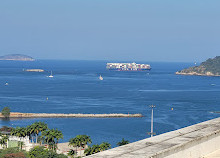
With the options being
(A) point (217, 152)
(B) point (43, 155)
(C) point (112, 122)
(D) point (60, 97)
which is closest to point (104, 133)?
(C) point (112, 122)

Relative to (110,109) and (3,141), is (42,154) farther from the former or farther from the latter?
(110,109)

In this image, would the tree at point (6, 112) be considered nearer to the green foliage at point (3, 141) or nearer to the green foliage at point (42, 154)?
the green foliage at point (3, 141)

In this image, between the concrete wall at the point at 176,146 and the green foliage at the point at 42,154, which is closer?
the concrete wall at the point at 176,146

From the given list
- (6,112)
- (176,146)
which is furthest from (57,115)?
(176,146)

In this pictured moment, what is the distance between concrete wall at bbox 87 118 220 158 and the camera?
10.7m

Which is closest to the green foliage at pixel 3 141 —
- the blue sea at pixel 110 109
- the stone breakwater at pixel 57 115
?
the blue sea at pixel 110 109

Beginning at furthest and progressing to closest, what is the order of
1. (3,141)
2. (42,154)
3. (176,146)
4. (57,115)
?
(57,115)
(3,141)
(42,154)
(176,146)

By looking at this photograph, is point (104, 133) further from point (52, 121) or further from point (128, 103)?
point (128, 103)

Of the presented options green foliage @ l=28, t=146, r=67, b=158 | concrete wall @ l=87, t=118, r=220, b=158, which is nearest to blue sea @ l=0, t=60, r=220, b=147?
green foliage @ l=28, t=146, r=67, b=158

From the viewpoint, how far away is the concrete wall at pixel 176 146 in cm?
1073

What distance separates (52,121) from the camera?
109 meters

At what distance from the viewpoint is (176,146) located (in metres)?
11.3

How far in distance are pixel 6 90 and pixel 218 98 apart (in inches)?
3491

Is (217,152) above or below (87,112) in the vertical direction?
above
